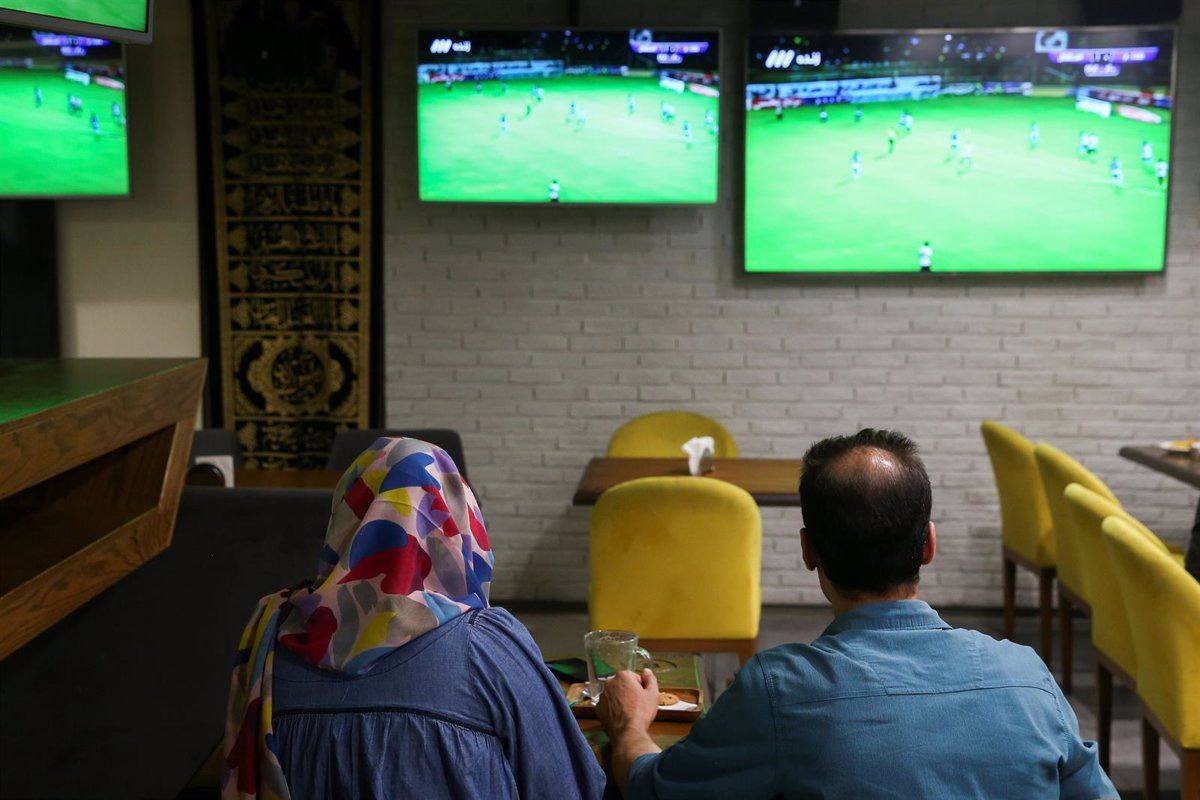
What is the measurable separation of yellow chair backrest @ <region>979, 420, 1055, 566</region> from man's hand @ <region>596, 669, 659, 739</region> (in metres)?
2.89

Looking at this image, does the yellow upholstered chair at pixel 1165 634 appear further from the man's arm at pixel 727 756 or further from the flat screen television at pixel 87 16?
the flat screen television at pixel 87 16

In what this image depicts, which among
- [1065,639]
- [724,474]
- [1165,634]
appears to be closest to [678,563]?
[724,474]

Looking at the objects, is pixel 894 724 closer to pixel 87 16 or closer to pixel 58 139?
pixel 87 16

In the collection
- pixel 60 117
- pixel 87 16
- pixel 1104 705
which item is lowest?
pixel 1104 705

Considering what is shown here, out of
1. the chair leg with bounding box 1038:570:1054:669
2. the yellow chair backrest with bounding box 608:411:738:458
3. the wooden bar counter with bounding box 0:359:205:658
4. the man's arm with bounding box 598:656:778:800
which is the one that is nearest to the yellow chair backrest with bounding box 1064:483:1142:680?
the chair leg with bounding box 1038:570:1054:669

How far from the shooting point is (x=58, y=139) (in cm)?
491

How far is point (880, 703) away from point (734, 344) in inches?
154

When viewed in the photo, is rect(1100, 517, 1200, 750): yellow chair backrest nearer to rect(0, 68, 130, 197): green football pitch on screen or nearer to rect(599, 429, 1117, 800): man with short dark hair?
rect(599, 429, 1117, 800): man with short dark hair

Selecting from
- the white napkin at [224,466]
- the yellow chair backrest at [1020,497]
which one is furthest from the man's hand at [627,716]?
the yellow chair backrest at [1020,497]

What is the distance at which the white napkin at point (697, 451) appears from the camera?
→ 4340 millimetres

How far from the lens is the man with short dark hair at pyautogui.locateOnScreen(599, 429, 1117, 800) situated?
140 centimetres

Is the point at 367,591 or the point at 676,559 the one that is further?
the point at 676,559

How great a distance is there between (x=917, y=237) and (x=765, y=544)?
60.0 inches

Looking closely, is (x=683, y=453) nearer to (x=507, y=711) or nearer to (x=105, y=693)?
(x=105, y=693)
